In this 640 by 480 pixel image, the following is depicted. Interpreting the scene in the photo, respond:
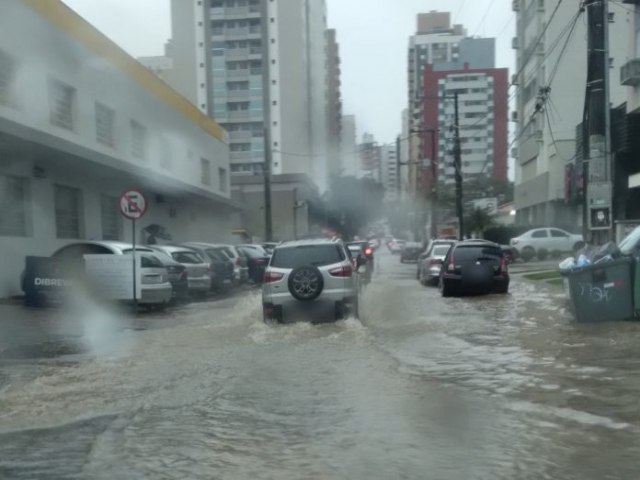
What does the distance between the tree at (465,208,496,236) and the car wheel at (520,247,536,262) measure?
10608mm

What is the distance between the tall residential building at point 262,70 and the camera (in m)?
28.8

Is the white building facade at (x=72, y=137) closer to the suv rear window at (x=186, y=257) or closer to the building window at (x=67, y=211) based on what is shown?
the building window at (x=67, y=211)

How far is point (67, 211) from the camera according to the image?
20.6 m

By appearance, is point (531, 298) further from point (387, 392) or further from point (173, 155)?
point (173, 155)

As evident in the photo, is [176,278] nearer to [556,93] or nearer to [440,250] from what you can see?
[440,250]

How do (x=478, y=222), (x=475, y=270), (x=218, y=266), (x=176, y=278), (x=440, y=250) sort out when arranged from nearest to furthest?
1. (x=176, y=278)
2. (x=475, y=270)
3. (x=218, y=266)
4. (x=440, y=250)
5. (x=478, y=222)

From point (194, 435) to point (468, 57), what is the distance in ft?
317

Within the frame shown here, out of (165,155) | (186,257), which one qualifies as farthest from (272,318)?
(165,155)

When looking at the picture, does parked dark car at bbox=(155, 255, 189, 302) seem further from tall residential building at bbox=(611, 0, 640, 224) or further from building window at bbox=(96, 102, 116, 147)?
tall residential building at bbox=(611, 0, 640, 224)

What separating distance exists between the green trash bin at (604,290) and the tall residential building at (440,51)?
71397 millimetres

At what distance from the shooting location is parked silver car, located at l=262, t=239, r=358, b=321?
12.1 metres

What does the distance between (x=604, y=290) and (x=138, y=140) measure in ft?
58.8

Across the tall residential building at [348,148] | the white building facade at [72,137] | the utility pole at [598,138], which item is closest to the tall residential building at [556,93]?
the tall residential building at [348,148]

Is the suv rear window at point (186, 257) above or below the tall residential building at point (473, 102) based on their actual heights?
below
